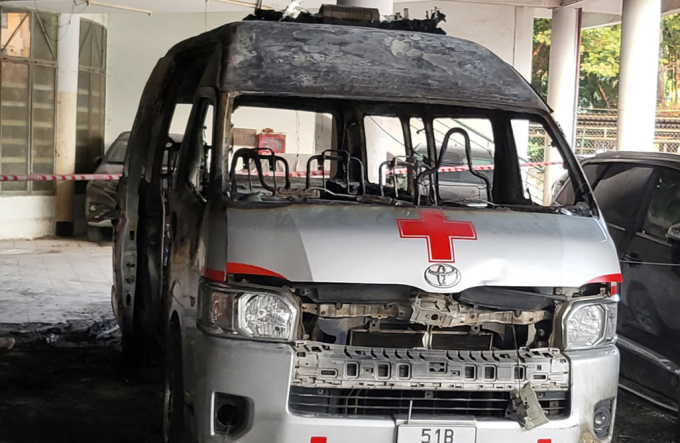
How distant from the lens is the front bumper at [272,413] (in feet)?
11.2

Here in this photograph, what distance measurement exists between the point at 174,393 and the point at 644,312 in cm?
322

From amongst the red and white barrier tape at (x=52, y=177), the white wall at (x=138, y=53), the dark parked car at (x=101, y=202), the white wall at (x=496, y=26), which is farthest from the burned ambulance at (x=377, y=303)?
the white wall at (x=496, y=26)

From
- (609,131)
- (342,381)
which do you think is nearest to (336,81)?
(342,381)

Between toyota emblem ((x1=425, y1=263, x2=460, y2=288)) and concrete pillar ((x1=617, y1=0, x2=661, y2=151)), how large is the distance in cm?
1085

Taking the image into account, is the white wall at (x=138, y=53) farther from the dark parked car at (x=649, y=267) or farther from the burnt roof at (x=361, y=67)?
the burnt roof at (x=361, y=67)

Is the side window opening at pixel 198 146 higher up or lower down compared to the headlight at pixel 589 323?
higher up

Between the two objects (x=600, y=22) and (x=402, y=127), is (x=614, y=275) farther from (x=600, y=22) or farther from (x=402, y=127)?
(x=600, y=22)

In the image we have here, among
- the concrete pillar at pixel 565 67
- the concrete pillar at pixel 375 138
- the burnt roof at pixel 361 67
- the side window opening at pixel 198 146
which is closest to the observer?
the burnt roof at pixel 361 67

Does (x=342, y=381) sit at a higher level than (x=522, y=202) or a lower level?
lower

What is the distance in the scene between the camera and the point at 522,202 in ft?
16.8

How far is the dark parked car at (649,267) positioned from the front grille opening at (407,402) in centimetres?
207

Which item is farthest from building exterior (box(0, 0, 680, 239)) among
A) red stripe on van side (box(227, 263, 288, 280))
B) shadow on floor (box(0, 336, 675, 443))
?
red stripe on van side (box(227, 263, 288, 280))

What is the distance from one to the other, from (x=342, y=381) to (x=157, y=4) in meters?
10.1

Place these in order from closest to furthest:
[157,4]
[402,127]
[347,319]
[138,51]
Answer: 1. [347,319]
2. [402,127]
3. [157,4]
4. [138,51]
